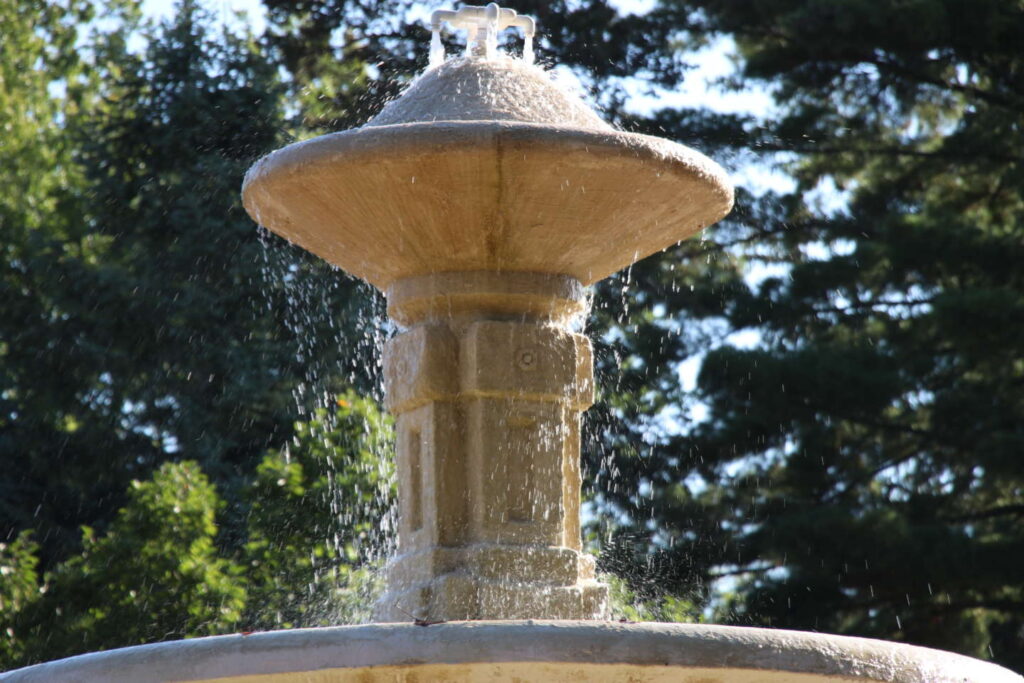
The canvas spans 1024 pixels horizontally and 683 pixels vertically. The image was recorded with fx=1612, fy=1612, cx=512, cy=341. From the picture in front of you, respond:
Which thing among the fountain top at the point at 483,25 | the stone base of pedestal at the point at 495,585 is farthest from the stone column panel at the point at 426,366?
the fountain top at the point at 483,25

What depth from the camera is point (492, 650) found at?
12.1ft

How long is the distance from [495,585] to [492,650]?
5.09 ft

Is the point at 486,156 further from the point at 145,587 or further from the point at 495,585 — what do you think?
the point at 145,587

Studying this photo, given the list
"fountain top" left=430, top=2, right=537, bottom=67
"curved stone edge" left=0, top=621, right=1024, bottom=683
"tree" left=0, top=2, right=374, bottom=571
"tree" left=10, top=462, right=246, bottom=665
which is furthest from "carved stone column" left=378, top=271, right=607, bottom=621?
"tree" left=0, top=2, right=374, bottom=571

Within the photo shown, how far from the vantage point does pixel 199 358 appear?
13.4 metres

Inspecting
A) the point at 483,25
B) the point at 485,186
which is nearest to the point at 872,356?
the point at 483,25

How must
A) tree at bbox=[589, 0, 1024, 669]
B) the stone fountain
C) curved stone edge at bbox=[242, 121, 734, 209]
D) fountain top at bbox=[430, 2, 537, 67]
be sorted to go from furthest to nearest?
tree at bbox=[589, 0, 1024, 669], fountain top at bbox=[430, 2, 537, 67], the stone fountain, curved stone edge at bbox=[242, 121, 734, 209]

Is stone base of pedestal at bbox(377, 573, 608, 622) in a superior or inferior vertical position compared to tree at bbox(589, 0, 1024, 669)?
inferior

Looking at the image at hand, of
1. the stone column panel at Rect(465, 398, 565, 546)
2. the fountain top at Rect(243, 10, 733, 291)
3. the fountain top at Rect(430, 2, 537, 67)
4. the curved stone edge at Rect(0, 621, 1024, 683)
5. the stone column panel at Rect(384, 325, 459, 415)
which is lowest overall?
the curved stone edge at Rect(0, 621, 1024, 683)

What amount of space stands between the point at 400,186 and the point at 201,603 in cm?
550

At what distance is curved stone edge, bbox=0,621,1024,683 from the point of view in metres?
3.68

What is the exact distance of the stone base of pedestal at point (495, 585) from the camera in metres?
5.21

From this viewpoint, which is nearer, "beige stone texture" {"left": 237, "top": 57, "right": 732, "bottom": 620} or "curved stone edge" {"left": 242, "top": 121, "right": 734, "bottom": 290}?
"curved stone edge" {"left": 242, "top": 121, "right": 734, "bottom": 290}

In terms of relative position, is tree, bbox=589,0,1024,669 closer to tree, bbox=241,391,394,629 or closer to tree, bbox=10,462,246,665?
tree, bbox=241,391,394,629
